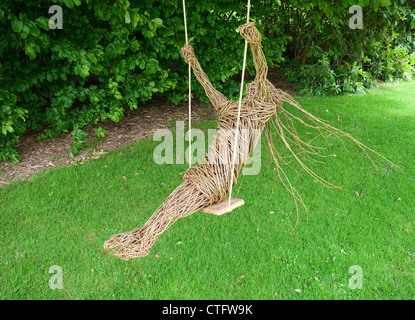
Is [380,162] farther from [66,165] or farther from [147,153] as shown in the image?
[66,165]

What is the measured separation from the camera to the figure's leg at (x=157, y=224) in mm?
1957

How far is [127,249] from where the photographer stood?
1.95m

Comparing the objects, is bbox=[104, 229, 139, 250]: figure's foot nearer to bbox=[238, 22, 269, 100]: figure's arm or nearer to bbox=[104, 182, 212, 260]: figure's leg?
bbox=[104, 182, 212, 260]: figure's leg

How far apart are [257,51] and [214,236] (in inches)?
76.3

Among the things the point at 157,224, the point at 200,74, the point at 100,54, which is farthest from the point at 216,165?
the point at 100,54

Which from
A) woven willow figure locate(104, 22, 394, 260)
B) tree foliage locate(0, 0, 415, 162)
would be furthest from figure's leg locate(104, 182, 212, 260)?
tree foliage locate(0, 0, 415, 162)

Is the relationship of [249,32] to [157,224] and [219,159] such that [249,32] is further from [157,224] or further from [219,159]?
[157,224]

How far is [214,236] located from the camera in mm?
3631

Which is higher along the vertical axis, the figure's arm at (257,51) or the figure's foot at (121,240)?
the figure's arm at (257,51)

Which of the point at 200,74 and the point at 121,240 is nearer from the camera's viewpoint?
the point at 121,240

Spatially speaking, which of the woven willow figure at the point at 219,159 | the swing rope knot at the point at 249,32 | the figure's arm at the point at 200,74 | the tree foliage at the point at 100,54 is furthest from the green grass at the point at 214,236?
the swing rope knot at the point at 249,32

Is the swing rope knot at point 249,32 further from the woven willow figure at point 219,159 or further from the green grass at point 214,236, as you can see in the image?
the green grass at point 214,236

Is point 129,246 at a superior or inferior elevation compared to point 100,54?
inferior

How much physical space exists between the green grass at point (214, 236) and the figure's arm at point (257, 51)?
153cm
